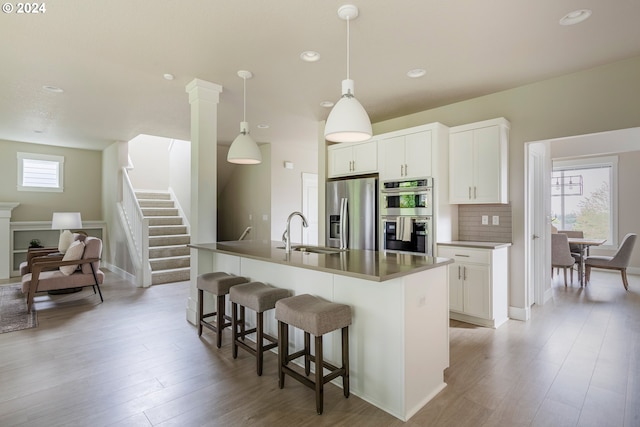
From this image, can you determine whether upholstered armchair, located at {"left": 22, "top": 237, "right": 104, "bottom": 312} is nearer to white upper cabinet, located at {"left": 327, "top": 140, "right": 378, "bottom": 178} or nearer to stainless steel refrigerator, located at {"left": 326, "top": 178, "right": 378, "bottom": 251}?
stainless steel refrigerator, located at {"left": 326, "top": 178, "right": 378, "bottom": 251}

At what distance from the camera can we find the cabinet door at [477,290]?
3.50 m

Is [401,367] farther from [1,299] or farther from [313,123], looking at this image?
[1,299]

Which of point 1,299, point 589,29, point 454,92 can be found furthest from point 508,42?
point 1,299

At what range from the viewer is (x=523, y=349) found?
2957 millimetres

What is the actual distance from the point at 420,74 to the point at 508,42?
85 cm

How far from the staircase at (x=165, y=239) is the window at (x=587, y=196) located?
830 centimetres

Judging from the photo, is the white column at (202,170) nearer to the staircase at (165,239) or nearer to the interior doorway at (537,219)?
the staircase at (165,239)

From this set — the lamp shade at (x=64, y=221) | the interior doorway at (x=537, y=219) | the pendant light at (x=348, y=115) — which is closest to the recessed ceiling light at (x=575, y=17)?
the interior doorway at (x=537, y=219)

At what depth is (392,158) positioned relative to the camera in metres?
4.26

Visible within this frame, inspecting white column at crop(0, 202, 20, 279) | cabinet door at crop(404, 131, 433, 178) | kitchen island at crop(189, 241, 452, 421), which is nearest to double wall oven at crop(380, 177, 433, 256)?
cabinet door at crop(404, 131, 433, 178)

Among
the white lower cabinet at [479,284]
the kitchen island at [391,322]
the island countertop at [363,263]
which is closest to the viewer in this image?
the island countertop at [363,263]

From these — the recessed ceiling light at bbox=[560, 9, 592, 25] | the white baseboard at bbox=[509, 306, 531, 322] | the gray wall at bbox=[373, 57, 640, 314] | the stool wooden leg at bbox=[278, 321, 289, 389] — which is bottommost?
the white baseboard at bbox=[509, 306, 531, 322]

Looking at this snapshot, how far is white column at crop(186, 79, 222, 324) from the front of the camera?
3.68 metres

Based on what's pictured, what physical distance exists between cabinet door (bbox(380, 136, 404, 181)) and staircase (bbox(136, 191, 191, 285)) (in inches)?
158
